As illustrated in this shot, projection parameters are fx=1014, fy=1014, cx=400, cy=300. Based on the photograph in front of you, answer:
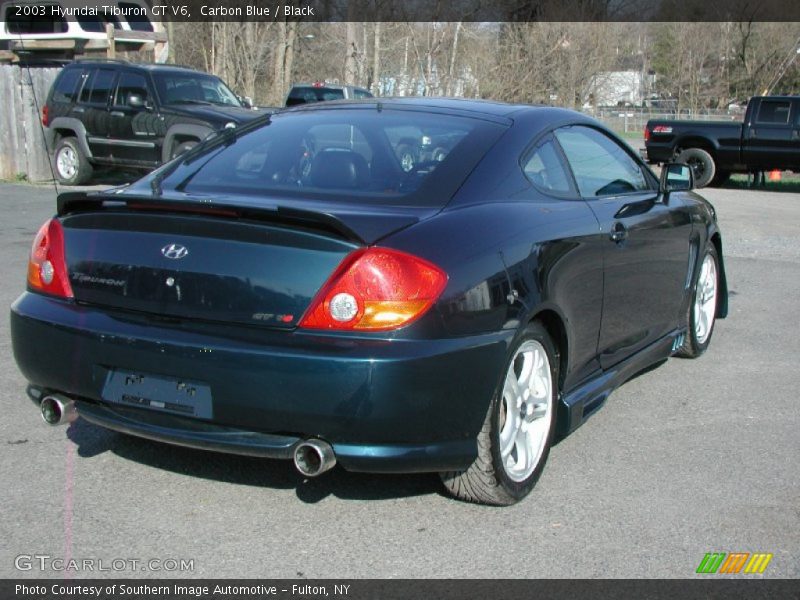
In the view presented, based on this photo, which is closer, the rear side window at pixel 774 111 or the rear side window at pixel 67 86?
the rear side window at pixel 67 86

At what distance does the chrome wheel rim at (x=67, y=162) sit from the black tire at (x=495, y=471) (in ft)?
46.9

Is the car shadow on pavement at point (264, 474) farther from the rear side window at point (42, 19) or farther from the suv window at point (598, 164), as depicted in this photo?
the rear side window at point (42, 19)

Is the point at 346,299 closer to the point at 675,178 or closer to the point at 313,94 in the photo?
the point at 675,178

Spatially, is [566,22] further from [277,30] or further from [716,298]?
[716,298]

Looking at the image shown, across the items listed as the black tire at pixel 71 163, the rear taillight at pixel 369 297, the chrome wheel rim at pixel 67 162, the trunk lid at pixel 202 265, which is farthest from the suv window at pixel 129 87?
the rear taillight at pixel 369 297

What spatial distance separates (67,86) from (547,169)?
14.2 meters

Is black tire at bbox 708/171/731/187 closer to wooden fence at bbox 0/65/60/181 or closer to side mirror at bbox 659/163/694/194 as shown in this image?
wooden fence at bbox 0/65/60/181

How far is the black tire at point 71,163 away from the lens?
55.1 ft

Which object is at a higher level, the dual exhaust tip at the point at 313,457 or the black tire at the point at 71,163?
the dual exhaust tip at the point at 313,457

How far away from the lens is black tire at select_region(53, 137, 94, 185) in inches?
661

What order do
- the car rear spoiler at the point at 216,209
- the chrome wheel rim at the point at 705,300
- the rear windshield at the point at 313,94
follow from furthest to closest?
the rear windshield at the point at 313,94 → the chrome wheel rim at the point at 705,300 → the car rear spoiler at the point at 216,209

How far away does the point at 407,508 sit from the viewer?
396 cm

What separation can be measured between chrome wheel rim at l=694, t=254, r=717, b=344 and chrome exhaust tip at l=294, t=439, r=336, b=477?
11.7ft

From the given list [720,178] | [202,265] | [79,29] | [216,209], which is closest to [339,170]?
[216,209]
